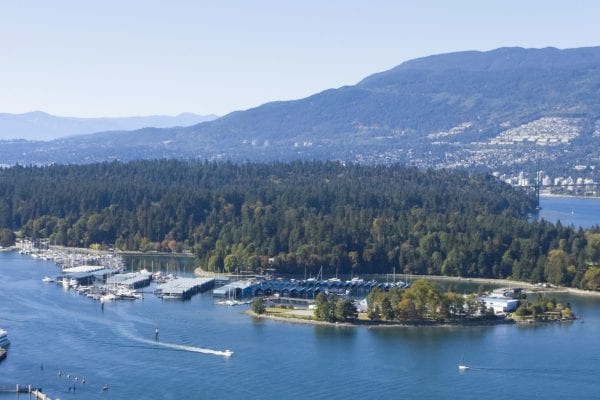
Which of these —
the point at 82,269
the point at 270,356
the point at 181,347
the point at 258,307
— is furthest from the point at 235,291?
the point at 270,356

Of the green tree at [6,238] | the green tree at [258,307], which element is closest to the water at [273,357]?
the green tree at [258,307]

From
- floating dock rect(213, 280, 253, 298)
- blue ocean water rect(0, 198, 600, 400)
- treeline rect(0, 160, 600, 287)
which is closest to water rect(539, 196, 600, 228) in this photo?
treeline rect(0, 160, 600, 287)

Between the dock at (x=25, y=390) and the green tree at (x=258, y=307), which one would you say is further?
the green tree at (x=258, y=307)

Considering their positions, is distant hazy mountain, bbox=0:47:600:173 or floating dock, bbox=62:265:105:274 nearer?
floating dock, bbox=62:265:105:274

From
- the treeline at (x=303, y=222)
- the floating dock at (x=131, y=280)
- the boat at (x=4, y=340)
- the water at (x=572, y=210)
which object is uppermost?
the treeline at (x=303, y=222)

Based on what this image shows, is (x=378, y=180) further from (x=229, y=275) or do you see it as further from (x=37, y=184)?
(x=229, y=275)

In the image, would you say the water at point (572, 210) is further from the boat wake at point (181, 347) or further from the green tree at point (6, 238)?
the boat wake at point (181, 347)

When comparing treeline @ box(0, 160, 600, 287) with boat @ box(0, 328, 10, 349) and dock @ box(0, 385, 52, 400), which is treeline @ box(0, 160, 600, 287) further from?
dock @ box(0, 385, 52, 400)
